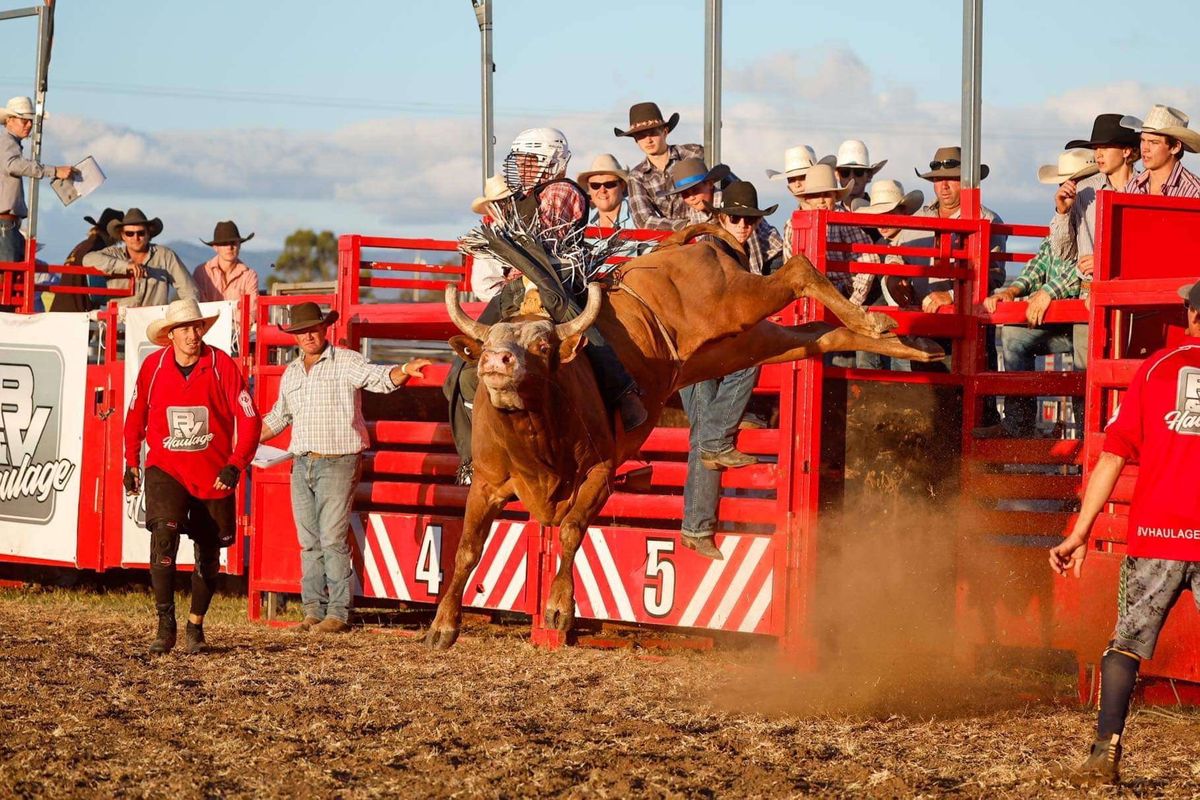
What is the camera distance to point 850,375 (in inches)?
341

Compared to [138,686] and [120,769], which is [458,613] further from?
[120,769]

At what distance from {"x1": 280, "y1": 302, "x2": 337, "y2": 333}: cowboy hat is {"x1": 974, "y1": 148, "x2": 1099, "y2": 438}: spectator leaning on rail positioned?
→ 13.2 ft

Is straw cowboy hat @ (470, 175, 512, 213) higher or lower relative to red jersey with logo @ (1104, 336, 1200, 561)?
higher

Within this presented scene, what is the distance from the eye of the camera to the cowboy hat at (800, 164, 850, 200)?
9578 millimetres

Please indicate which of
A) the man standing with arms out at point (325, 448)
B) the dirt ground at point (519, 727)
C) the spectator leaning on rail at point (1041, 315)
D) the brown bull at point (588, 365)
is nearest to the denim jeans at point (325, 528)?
the man standing with arms out at point (325, 448)

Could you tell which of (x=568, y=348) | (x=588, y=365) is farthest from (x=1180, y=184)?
(x=568, y=348)

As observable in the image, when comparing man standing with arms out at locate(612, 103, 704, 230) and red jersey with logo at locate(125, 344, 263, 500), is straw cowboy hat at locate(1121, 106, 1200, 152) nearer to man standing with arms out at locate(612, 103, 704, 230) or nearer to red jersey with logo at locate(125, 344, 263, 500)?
man standing with arms out at locate(612, 103, 704, 230)

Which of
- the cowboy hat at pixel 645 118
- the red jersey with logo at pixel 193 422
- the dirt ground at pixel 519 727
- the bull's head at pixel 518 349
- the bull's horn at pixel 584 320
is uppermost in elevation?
the cowboy hat at pixel 645 118

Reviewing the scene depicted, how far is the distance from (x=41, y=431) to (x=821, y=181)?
618 cm

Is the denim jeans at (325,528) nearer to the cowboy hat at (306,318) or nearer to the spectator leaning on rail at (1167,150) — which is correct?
the cowboy hat at (306,318)

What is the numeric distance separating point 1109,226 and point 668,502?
2860mm

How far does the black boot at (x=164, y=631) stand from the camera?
8.86 m

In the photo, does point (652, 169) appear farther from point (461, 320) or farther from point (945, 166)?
point (461, 320)

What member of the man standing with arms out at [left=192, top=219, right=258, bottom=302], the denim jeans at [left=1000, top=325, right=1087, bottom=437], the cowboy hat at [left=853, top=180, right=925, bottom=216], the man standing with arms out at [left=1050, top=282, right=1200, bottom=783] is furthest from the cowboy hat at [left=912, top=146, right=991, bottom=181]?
the man standing with arms out at [left=192, top=219, right=258, bottom=302]
